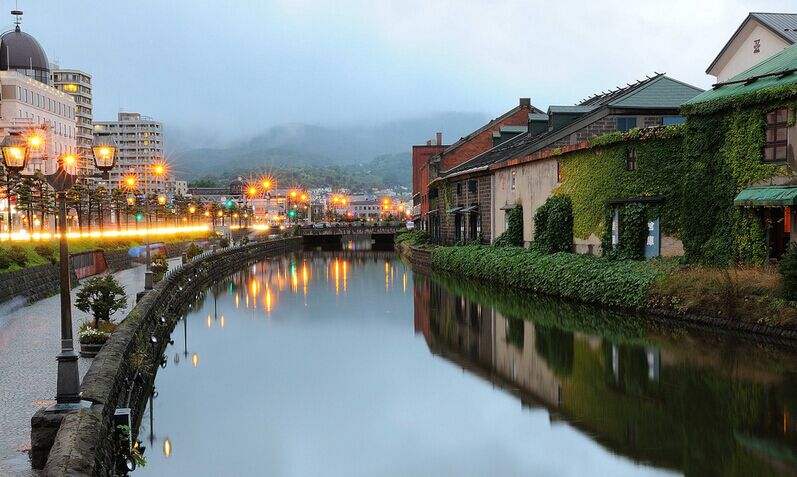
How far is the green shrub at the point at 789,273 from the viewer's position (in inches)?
868

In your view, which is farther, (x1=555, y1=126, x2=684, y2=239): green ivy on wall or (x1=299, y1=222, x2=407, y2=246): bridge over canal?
(x1=299, y1=222, x2=407, y2=246): bridge over canal

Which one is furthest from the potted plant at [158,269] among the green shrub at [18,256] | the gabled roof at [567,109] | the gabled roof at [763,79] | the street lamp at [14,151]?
the gabled roof at [567,109]

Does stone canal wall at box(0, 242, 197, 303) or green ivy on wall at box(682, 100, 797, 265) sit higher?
green ivy on wall at box(682, 100, 797, 265)

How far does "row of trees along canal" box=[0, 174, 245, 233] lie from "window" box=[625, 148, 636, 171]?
29823 millimetres

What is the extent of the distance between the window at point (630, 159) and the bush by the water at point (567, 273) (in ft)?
13.7

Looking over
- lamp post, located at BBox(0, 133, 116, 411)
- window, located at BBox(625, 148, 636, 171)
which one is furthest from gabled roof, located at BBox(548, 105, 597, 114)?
lamp post, located at BBox(0, 133, 116, 411)

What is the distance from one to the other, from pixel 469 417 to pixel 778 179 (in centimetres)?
1556

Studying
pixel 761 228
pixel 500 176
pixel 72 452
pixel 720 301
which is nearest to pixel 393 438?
pixel 72 452

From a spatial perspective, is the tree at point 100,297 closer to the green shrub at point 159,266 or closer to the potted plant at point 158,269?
the potted plant at point 158,269

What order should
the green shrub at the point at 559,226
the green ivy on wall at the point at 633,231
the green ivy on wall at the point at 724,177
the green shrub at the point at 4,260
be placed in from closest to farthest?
the green ivy on wall at the point at 724,177 < the green shrub at the point at 4,260 < the green ivy on wall at the point at 633,231 < the green shrub at the point at 559,226

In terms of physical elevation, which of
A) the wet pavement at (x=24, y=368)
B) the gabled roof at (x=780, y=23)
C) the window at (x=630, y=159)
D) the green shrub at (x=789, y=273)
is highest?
the gabled roof at (x=780, y=23)

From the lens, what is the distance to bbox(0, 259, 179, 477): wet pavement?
1111cm

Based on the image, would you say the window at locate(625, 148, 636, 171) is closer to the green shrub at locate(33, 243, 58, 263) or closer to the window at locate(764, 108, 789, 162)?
the window at locate(764, 108, 789, 162)

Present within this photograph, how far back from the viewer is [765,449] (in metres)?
13.5
